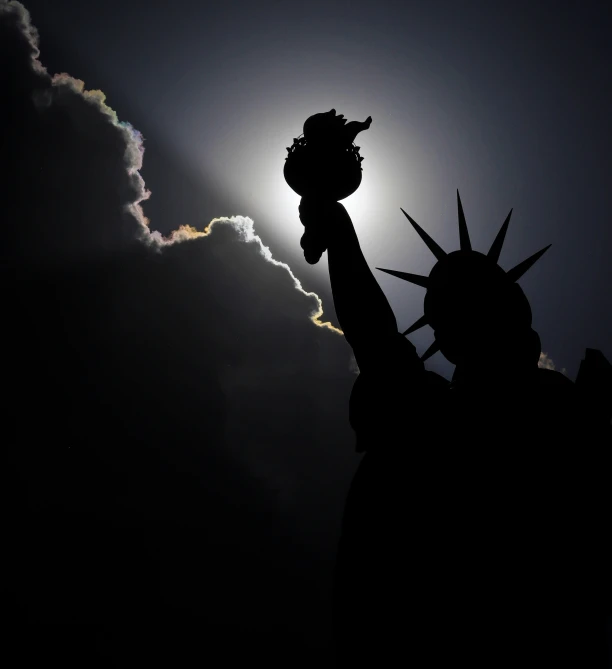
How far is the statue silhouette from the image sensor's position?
14.2ft

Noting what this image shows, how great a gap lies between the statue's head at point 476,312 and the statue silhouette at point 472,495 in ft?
0.07

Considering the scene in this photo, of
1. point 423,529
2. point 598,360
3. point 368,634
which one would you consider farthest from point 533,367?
point 368,634

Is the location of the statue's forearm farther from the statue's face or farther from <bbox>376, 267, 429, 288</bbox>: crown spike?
<bbox>376, 267, 429, 288</bbox>: crown spike

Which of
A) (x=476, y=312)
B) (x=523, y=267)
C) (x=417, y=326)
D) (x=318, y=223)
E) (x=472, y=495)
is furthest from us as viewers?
(x=417, y=326)

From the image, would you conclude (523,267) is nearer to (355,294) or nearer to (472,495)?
(355,294)

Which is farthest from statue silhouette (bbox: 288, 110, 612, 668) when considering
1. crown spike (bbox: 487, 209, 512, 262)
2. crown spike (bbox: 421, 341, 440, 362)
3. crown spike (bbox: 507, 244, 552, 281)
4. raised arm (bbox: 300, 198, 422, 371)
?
crown spike (bbox: 487, 209, 512, 262)

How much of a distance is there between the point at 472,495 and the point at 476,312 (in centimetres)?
265

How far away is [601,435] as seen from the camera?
16.1 feet

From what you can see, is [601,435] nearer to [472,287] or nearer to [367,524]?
[472,287]

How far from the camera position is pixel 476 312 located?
5922mm

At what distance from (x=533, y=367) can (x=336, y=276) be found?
326 centimetres

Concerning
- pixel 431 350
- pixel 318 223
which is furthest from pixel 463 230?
pixel 318 223

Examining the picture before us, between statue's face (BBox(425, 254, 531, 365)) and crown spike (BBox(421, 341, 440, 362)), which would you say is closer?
statue's face (BBox(425, 254, 531, 365))

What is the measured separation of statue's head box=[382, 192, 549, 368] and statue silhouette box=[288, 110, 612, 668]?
2 cm
